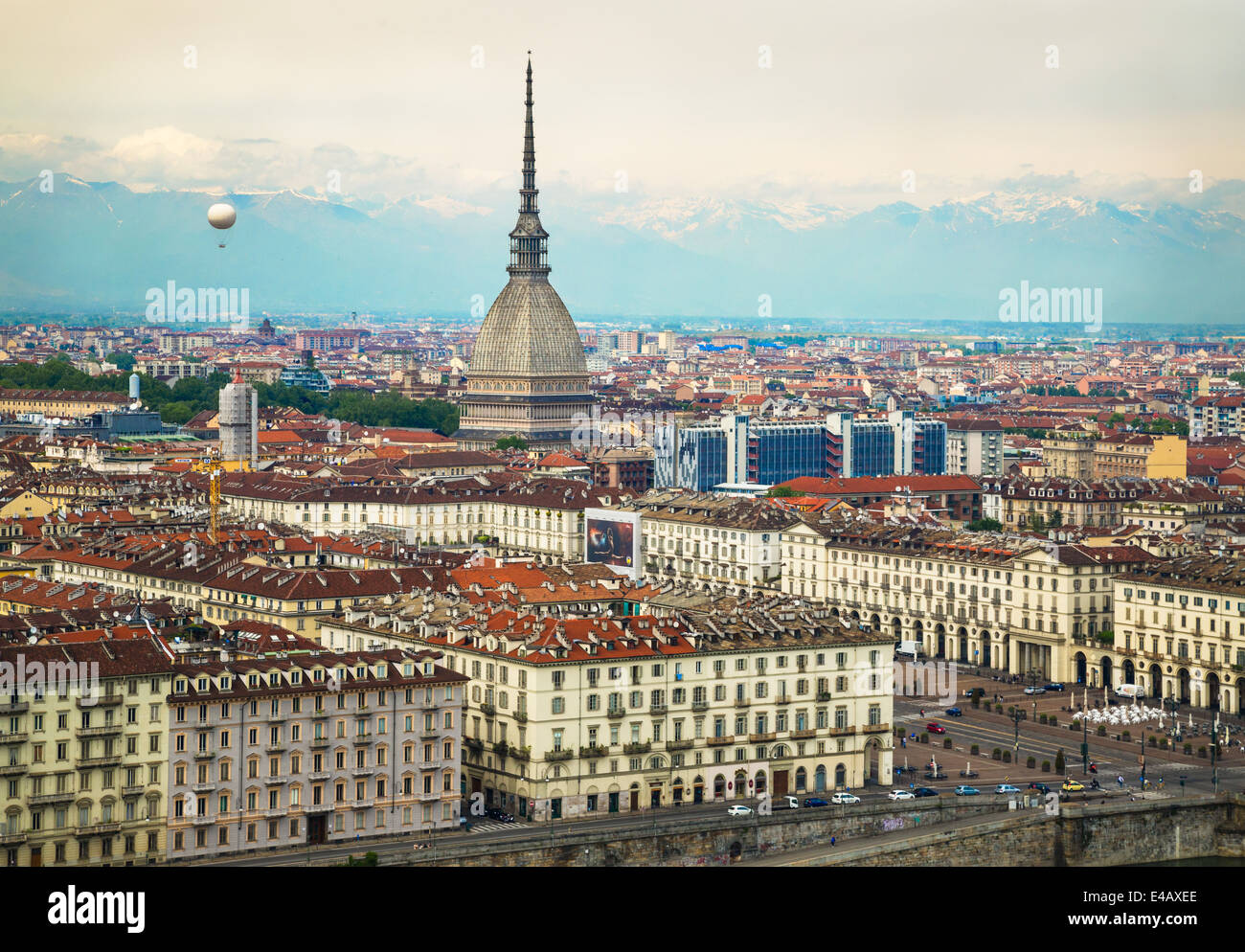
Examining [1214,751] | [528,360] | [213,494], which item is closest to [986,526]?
[213,494]

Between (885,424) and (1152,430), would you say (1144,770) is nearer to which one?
(885,424)

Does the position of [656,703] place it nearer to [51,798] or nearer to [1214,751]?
[51,798]

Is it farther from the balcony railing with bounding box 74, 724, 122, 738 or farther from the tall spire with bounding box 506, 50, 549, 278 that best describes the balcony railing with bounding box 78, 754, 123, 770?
the tall spire with bounding box 506, 50, 549, 278

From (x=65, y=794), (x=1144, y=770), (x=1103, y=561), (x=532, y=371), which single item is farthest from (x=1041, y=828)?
(x=532, y=371)

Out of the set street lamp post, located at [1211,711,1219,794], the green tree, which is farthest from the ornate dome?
street lamp post, located at [1211,711,1219,794]

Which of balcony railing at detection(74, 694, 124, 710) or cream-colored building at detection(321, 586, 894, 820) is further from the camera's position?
cream-colored building at detection(321, 586, 894, 820)

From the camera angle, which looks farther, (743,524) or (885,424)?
(885,424)
